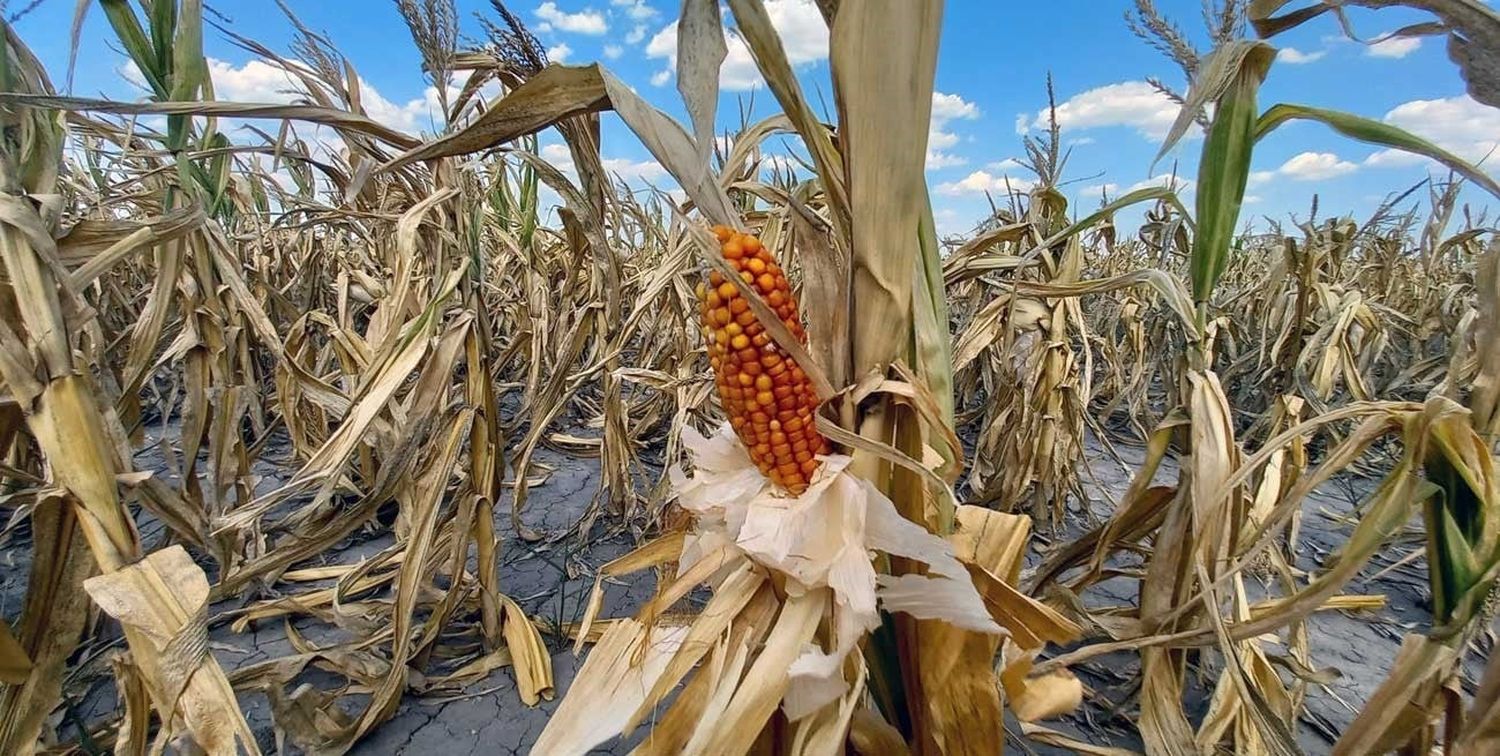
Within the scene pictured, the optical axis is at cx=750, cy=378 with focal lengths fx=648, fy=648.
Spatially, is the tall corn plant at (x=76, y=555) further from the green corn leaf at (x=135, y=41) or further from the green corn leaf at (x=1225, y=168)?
the green corn leaf at (x=1225, y=168)

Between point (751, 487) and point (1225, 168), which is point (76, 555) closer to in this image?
point (751, 487)

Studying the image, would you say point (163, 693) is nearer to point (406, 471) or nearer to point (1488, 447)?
point (406, 471)

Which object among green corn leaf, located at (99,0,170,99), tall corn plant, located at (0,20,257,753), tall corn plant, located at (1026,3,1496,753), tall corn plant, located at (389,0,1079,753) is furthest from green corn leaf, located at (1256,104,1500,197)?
green corn leaf, located at (99,0,170,99)

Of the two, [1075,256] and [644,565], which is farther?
[1075,256]

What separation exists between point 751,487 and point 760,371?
0.17m

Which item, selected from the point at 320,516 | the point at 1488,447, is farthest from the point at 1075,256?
the point at 320,516

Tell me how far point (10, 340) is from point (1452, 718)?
2082 mm

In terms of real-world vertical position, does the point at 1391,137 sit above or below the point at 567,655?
above

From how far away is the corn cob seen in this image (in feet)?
2.38

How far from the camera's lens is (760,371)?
0.75m

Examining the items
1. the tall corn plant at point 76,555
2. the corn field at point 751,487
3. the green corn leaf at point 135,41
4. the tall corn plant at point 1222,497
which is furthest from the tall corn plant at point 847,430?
the green corn leaf at point 135,41

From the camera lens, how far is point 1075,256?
246 cm

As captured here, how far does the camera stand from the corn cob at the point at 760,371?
2.38ft

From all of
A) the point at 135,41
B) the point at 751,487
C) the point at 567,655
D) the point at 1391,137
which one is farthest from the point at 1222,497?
the point at 135,41
